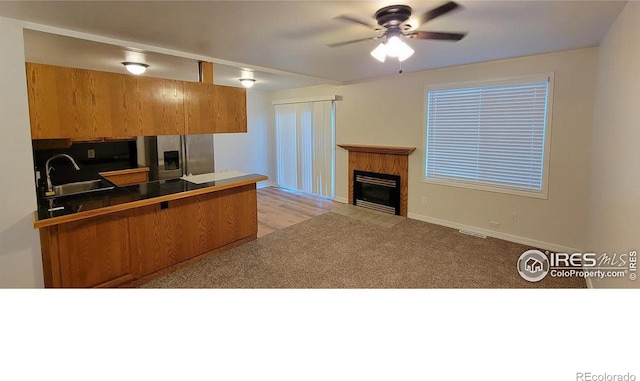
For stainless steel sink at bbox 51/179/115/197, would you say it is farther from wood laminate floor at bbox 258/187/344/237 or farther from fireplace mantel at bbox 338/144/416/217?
fireplace mantel at bbox 338/144/416/217

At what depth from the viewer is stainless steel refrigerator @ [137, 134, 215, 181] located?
5590 mm

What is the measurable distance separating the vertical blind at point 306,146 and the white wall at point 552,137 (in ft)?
1.60

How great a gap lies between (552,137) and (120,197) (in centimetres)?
474

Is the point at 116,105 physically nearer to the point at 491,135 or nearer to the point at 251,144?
the point at 491,135

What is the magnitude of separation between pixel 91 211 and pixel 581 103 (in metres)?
4.97

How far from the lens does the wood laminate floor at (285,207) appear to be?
5.00m

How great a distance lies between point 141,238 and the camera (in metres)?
2.98

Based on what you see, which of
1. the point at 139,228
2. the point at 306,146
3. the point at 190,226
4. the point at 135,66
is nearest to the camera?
the point at 139,228

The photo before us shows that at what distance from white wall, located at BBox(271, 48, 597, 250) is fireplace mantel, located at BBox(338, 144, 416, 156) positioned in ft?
0.44

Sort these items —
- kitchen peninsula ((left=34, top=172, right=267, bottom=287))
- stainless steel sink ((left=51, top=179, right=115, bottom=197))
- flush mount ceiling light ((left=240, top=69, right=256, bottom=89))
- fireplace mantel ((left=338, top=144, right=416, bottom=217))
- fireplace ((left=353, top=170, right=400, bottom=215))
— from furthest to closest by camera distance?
fireplace ((left=353, top=170, right=400, bottom=215)) → fireplace mantel ((left=338, top=144, right=416, bottom=217)) → flush mount ceiling light ((left=240, top=69, right=256, bottom=89)) → stainless steel sink ((left=51, top=179, right=115, bottom=197)) → kitchen peninsula ((left=34, top=172, right=267, bottom=287))

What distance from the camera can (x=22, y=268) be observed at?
8.04 feet

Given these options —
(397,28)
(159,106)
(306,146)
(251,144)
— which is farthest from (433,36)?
(251,144)

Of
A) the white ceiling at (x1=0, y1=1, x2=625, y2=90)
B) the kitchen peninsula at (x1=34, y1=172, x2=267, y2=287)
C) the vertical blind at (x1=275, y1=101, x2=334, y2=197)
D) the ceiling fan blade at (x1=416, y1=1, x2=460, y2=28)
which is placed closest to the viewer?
the ceiling fan blade at (x1=416, y1=1, x2=460, y2=28)

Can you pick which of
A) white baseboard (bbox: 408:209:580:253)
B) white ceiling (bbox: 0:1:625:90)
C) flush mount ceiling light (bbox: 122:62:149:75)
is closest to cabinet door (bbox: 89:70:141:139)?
white ceiling (bbox: 0:1:625:90)
